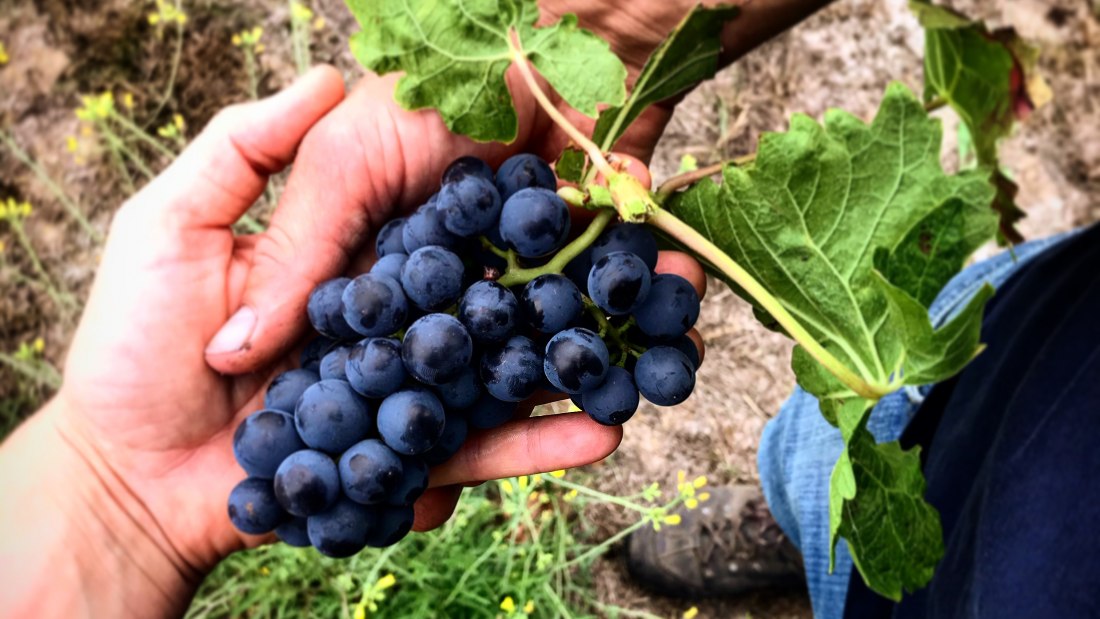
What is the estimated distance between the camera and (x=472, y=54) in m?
1.10

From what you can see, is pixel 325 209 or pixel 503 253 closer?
pixel 503 253

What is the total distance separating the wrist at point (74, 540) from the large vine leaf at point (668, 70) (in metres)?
0.99

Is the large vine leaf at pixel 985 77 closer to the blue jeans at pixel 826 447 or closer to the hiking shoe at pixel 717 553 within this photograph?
the blue jeans at pixel 826 447

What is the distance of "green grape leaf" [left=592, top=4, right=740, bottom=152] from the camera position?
3.33ft

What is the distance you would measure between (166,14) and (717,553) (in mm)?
2153

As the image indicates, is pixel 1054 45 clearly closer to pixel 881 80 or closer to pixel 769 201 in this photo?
pixel 881 80

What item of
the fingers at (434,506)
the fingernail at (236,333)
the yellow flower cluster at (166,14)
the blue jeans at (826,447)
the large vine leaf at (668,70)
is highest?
the yellow flower cluster at (166,14)

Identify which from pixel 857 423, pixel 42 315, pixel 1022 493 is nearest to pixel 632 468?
pixel 1022 493

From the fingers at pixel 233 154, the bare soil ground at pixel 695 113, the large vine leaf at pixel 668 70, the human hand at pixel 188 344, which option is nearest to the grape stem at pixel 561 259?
the large vine leaf at pixel 668 70

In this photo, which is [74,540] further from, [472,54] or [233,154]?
[472,54]

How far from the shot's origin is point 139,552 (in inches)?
55.7

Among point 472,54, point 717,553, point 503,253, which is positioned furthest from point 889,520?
point 717,553

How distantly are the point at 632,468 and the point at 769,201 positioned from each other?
54.9 inches

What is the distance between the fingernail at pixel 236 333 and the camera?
49.8 inches
